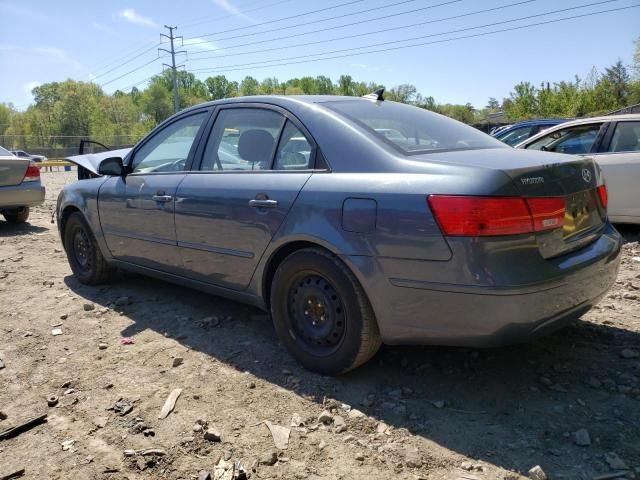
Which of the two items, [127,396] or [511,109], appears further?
[511,109]

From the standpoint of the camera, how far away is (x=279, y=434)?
2574 mm

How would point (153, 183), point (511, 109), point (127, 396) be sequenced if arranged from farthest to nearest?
point (511, 109) → point (153, 183) → point (127, 396)

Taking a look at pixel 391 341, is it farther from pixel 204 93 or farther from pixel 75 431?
pixel 204 93

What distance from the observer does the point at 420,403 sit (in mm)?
2770

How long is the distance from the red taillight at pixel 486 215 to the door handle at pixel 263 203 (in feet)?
3.38

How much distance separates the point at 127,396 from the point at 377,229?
5.68 feet

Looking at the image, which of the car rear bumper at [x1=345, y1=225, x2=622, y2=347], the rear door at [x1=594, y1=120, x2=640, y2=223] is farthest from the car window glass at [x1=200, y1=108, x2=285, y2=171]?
the rear door at [x1=594, y1=120, x2=640, y2=223]

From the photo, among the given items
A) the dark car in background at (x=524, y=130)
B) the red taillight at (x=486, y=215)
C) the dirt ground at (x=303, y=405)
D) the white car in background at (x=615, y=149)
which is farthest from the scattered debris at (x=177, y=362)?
the dark car in background at (x=524, y=130)

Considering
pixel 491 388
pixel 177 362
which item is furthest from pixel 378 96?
pixel 177 362

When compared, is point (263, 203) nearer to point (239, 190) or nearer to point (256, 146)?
point (239, 190)

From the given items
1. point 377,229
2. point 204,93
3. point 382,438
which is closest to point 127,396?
point 382,438

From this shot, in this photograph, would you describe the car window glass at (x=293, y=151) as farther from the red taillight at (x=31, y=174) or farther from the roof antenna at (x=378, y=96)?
the red taillight at (x=31, y=174)

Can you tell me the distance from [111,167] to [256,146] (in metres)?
1.55

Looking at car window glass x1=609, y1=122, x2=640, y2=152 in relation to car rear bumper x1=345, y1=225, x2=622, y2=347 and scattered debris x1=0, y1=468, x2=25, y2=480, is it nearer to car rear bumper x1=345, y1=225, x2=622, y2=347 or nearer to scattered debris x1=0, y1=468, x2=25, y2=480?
car rear bumper x1=345, y1=225, x2=622, y2=347
